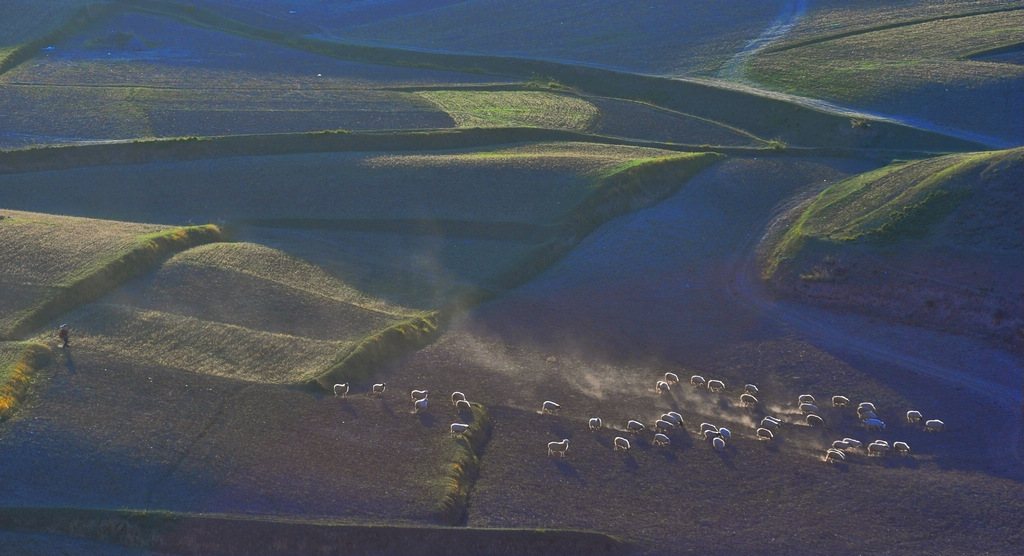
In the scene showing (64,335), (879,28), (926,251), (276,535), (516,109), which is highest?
(879,28)

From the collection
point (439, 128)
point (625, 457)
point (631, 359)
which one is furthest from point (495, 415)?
point (439, 128)

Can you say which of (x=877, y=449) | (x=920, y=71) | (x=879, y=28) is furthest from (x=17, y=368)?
(x=879, y=28)

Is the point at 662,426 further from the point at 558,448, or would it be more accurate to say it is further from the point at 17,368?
the point at 17,368

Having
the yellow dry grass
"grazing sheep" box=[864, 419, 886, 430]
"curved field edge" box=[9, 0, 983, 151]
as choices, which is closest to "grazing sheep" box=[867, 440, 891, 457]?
"grazing sheep" box=[864, 419, 886, 430]

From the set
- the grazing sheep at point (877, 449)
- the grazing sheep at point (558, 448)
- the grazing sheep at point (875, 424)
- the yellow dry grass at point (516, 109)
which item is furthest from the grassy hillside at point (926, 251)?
the yellow dry grass at point (516, 109)

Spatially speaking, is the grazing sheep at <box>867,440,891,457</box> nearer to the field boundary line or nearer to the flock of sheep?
the flock of sheep

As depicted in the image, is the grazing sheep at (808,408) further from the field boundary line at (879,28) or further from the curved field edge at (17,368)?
the field boundary line at (879,28)

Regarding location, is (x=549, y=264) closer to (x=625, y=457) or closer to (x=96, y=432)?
(x=625, y=457)
